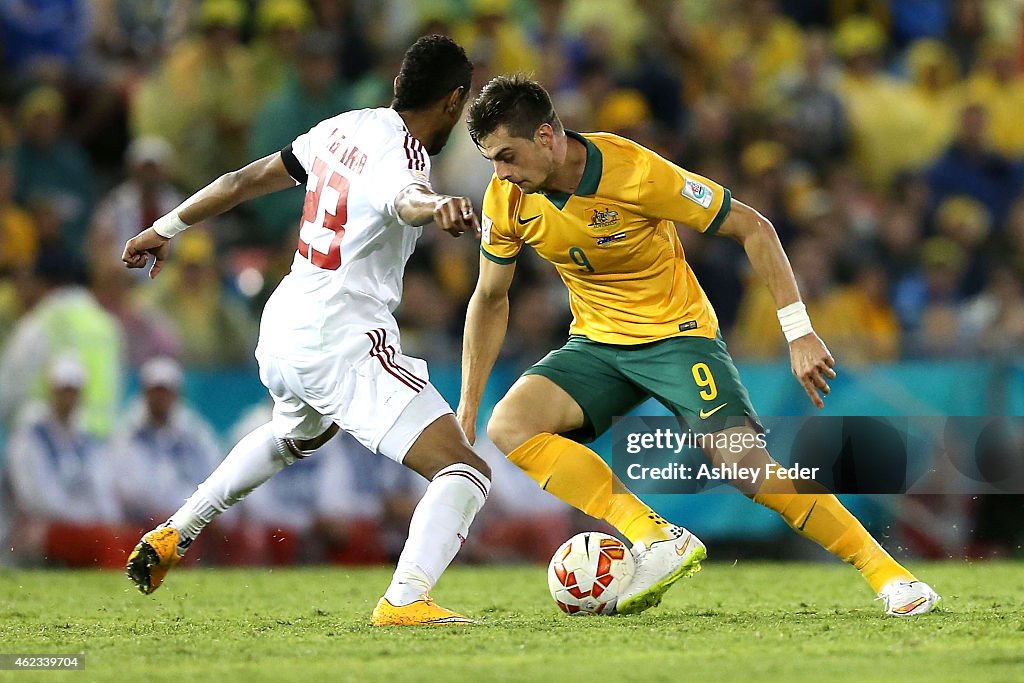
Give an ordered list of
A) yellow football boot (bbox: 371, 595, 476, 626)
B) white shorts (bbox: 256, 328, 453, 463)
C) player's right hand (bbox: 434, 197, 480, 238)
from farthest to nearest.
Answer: white shorts (bbox: 256, 328, 453, 463)
yellow football boot (bbox: 371, 595, 476, 626)
player's right hand (bbox: 434, 197, 480, 238)

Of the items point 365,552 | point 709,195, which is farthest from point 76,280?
point 709,195

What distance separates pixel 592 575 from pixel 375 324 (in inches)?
54.7

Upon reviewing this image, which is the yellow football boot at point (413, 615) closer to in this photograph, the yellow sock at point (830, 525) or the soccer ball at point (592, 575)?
the soccer ball at point (592, 575)

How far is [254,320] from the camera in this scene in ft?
36.1

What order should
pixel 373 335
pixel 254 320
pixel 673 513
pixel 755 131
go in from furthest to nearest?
pixel 755 131 → pixel 254 320 → pixel 673 513 → pixel 373 335

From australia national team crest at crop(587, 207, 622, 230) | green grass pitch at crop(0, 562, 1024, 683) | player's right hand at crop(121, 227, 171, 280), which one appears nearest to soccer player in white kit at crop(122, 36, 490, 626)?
green grass pitch at crop(0, 562, 1024, 683)

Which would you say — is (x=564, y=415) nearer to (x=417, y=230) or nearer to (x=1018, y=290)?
(x=417, y=230)

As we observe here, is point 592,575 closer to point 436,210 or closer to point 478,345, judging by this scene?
point 478,345

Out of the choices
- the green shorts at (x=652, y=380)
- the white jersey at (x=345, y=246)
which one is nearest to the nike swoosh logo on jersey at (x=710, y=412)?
the green shorts at (x=652, y=380)

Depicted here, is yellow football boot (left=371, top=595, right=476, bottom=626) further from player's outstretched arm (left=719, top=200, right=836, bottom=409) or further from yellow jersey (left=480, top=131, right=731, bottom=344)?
player's outstretched arm (left=719, top=200, right=836, bottom=409)

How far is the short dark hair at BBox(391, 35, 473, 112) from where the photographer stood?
20.2 ft

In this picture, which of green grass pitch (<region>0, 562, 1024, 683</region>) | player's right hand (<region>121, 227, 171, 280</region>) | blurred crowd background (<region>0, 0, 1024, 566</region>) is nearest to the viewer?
green grass pitch (<region>0, 562, 1024, 683</region>)

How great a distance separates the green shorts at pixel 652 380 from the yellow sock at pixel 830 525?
32 cm

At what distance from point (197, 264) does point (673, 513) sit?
3.92m
